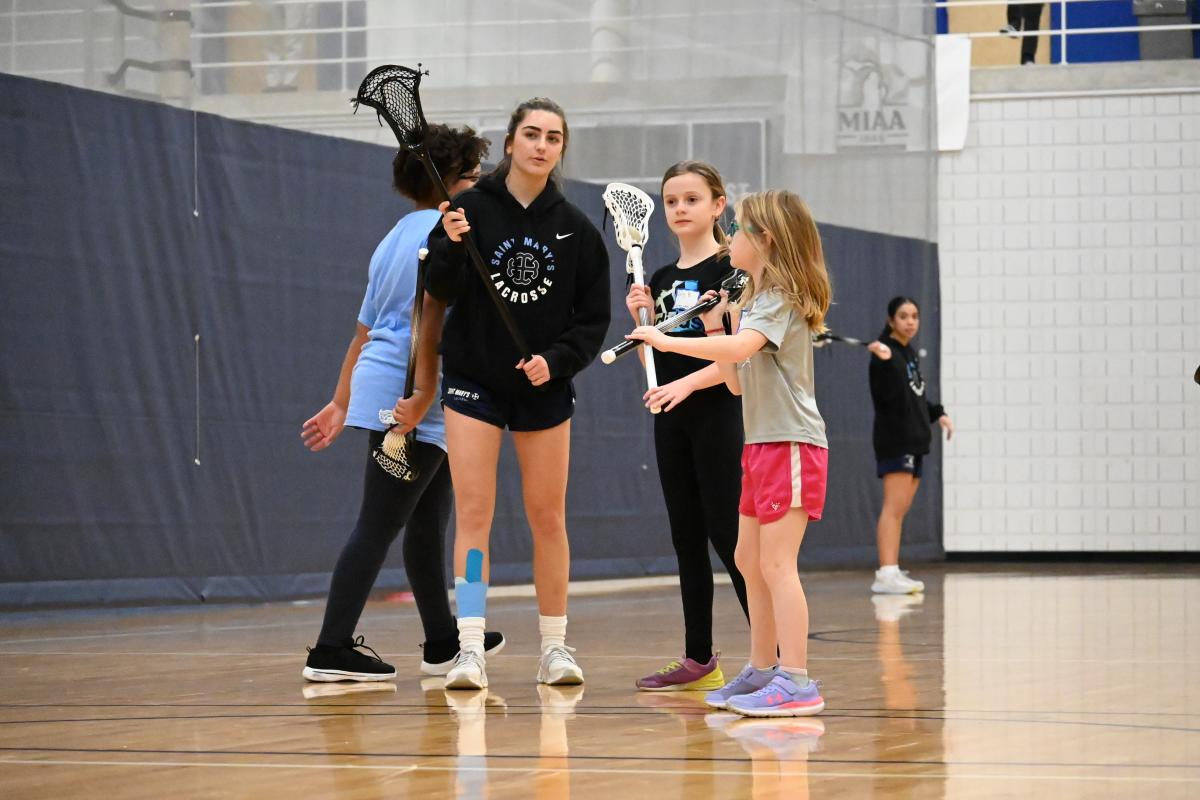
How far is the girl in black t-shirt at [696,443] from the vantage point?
4.30 metres

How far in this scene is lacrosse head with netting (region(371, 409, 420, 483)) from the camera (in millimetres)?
4254

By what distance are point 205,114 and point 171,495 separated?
72.1 inches

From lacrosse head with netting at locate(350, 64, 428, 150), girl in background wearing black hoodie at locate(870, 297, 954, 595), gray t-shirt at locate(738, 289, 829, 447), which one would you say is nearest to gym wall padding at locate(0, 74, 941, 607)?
girl in background wearing black hoodie at locate(870, 297, 954, 595)

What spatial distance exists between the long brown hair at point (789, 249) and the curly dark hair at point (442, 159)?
1032mm

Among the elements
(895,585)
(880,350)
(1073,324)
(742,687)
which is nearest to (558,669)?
(742,687)

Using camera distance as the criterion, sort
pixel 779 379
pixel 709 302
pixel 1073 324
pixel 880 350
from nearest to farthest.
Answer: pixel 779 379
pixel 709 302
pixel 880 350
pixel 1073 324

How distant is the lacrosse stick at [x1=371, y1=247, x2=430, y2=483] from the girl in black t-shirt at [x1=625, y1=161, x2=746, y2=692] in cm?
60

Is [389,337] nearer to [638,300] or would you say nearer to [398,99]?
[398,99]

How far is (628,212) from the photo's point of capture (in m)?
4.81

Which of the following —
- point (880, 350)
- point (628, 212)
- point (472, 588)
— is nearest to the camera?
point (472, 588)

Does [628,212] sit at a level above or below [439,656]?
above

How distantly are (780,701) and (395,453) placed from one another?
1288mm

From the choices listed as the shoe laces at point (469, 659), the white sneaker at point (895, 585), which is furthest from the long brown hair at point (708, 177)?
the white sneaker at point (895, 585)

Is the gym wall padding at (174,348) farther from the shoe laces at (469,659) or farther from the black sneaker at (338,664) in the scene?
the shoe laces at (469,659)
